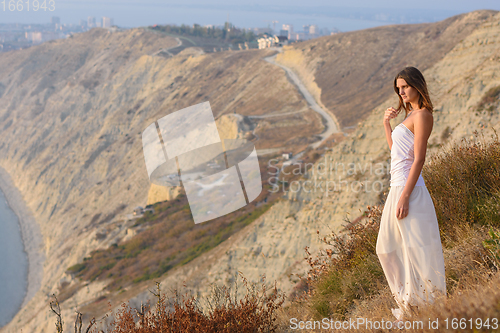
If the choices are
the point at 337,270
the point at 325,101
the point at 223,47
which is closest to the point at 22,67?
the point at 223,47

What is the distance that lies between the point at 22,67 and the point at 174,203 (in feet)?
337

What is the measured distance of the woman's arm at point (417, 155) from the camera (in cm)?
271

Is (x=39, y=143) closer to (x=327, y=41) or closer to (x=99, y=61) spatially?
(x=99, y=61)

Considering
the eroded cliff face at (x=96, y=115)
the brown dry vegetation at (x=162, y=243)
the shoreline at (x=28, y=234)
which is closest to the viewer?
the brown dry vegetation at (x=162, y=243)

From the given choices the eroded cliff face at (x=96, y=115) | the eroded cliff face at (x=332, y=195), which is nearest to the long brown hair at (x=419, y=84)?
the eroded cliff face at (x=332, y=195)

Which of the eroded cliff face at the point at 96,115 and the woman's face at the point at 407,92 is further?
the eroded cliff face at the point at 96,115

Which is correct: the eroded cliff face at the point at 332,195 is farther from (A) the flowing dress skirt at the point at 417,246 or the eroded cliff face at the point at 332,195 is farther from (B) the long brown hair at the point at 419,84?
(B) the long brown hair at the point at 419,84

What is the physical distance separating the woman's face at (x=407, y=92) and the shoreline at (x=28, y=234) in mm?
38699

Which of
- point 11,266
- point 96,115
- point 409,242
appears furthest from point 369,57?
point 409,242

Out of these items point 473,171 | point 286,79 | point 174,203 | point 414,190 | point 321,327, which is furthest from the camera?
point 286,79

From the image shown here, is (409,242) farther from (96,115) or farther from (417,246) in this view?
(96,115)

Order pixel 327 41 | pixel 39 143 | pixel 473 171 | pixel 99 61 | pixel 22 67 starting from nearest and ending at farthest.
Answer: pixel 473 171 → pixel 327 41 → pixel 39 143 → pixel 99 61 → pixel 22 67

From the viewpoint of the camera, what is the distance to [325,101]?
4575cm

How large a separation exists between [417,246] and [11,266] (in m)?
48.7
